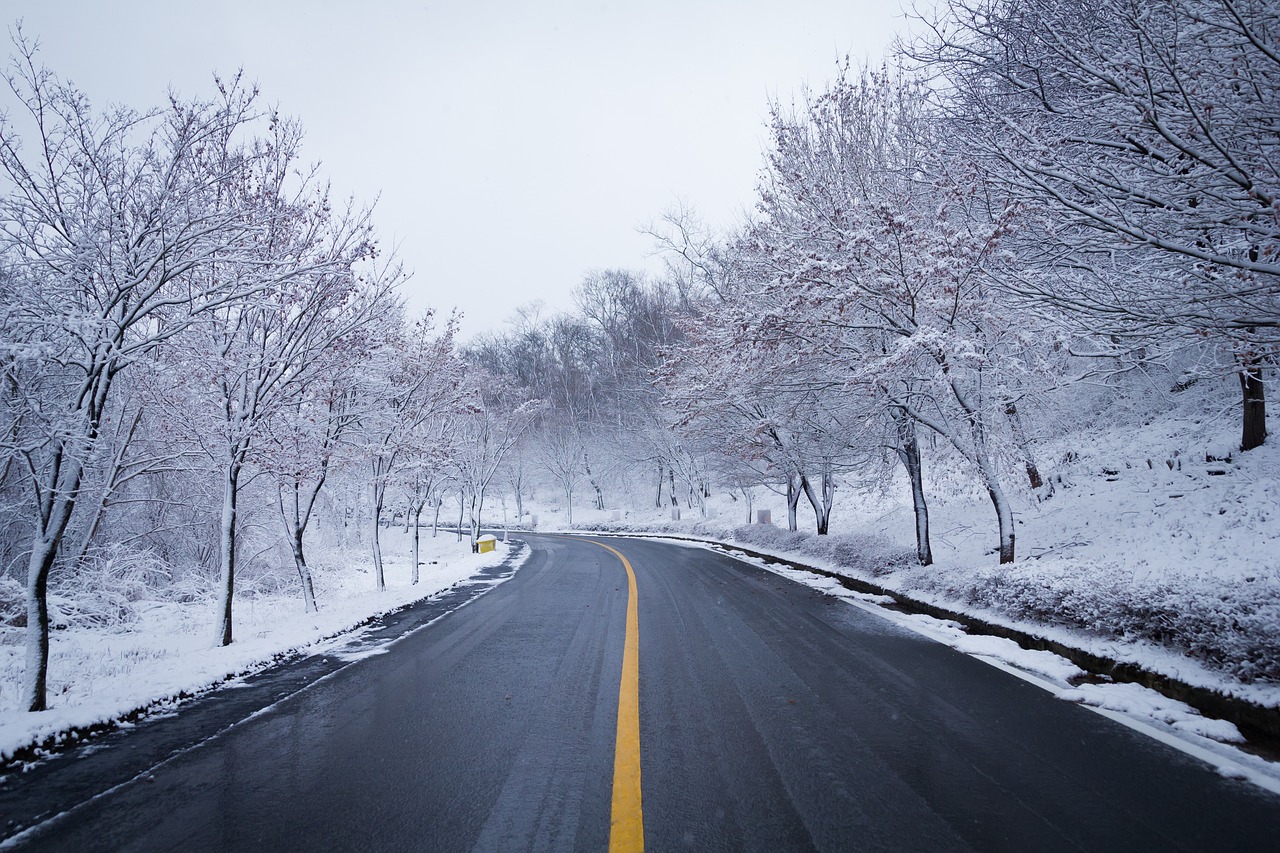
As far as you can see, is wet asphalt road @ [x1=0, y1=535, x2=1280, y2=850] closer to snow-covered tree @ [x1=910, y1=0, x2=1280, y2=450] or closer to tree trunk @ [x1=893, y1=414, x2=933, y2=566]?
snow-covered tree @ [x1=910, y1=0, x2=1280, y2=450]

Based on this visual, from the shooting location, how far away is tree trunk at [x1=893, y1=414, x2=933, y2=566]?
11383 millimetres

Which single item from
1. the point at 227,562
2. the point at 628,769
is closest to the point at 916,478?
the point at 628,769

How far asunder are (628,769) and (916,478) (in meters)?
10.3

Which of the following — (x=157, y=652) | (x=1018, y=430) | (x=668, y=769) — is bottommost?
(x=157, y=652)

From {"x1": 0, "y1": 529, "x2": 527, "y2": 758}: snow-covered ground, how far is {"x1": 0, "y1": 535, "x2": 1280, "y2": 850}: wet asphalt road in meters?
0.51

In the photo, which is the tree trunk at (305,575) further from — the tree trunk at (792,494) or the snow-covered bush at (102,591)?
the tree trunk at (792,494)

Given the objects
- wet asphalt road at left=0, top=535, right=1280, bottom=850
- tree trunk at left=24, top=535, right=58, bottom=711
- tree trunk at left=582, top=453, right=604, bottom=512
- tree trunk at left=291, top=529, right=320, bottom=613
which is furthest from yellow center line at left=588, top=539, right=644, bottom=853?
tree trunk at left=582, top=453, right=604, bottom=512

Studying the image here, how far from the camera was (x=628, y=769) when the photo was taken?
3.58m

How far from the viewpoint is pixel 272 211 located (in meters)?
8.84

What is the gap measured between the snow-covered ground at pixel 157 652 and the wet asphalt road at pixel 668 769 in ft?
1.66

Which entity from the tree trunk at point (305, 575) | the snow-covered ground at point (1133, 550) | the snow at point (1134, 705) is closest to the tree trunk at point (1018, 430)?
the snow-covered ground at point (1133, 550)

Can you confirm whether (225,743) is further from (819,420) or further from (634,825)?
(819,420)

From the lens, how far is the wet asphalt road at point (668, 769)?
2893 mm

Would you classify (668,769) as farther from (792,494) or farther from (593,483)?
(593,483)
